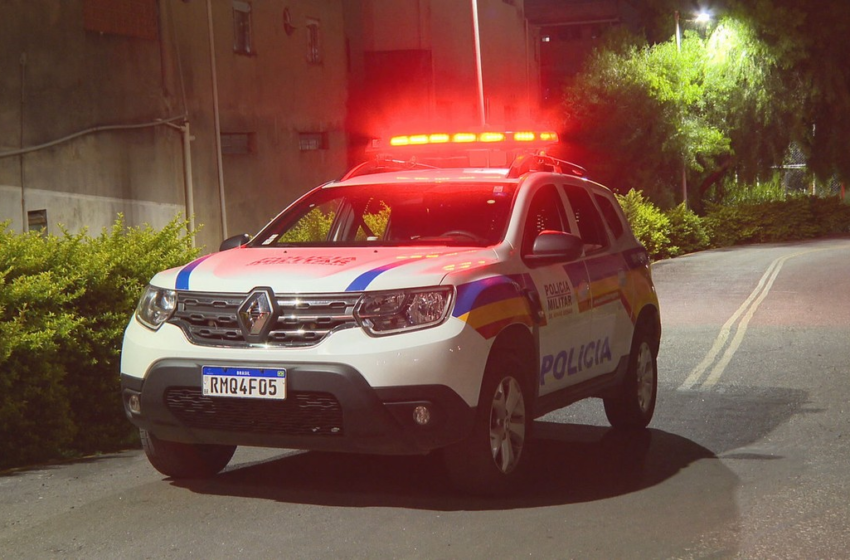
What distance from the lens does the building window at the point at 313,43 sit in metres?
33.7

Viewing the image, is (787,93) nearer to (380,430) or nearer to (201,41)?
(201,41)

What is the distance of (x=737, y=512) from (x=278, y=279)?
2563 mm

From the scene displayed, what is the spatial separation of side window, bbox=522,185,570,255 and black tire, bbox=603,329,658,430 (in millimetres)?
1187

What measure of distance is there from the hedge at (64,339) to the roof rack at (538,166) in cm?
302

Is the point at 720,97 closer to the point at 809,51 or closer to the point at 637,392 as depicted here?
the point at 809,51

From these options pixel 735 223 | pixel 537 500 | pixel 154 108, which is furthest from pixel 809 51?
pixel 537 500

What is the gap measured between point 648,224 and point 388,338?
26683 millimetres

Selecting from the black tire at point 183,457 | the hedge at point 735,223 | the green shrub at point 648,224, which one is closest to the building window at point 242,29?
the green shrub at point 648,224

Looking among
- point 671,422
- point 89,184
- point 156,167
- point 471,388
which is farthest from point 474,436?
point 156,167

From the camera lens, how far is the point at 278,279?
265 inches

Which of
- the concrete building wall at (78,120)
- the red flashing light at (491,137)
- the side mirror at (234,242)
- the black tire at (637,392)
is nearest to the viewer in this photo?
the side mirror at (234,242)

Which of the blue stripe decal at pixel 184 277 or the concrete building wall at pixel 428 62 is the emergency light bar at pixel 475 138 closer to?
the blue stripe decal at pixel 184 277

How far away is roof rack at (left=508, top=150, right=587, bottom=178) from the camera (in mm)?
8148

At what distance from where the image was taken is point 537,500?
Answer: 23.0 ft
